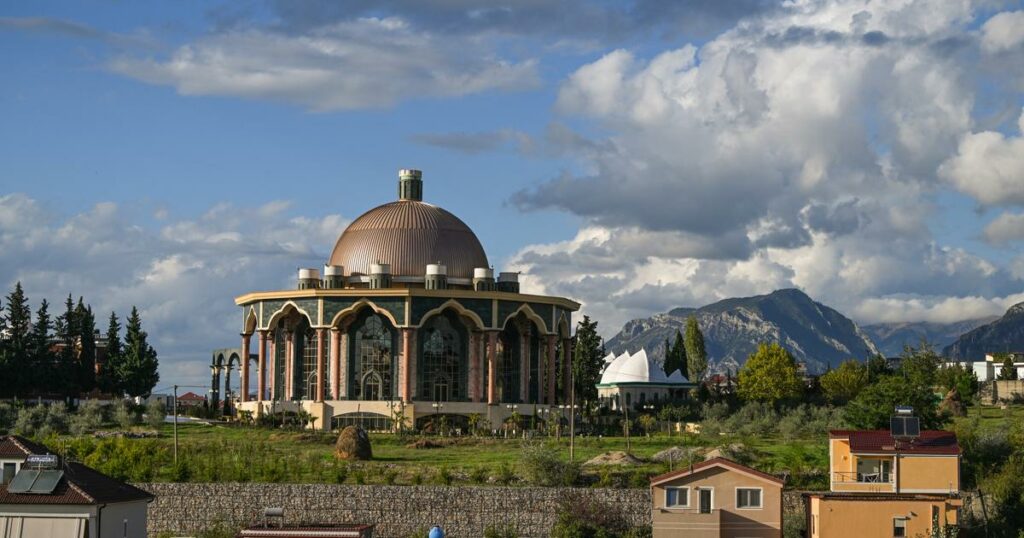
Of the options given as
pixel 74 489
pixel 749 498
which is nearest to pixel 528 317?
pixel 749 498

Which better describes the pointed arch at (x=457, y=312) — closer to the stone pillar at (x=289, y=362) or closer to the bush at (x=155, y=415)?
the stone pillar at (x=289, y=362)

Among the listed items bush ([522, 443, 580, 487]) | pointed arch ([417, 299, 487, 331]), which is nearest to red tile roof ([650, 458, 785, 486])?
bush ([522, 443, 580, 487])

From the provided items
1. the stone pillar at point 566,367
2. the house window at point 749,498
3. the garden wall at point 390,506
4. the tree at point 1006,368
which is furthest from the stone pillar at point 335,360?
the tree at point 1006,368

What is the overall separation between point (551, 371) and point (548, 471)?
38.7 m

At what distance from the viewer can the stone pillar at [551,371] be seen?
103375mm

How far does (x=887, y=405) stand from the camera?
7206cm

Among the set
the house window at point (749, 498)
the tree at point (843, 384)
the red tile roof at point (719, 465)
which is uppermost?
the tree at point (843, 384)

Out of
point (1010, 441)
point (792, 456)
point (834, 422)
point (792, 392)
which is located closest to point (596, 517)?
point (792, 456)

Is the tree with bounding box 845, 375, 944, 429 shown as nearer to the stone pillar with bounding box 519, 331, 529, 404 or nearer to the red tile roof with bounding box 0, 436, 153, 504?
the stone pillar with bounding box 519, 331, 529, 404

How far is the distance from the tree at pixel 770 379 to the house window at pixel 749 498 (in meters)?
48.0

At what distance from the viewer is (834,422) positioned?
84000 millimetres

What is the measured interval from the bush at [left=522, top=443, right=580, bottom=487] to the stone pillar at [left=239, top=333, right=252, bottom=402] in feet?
140

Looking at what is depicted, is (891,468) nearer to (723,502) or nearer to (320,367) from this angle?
(723,502)

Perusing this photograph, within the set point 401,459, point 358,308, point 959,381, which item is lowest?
point 401,459
